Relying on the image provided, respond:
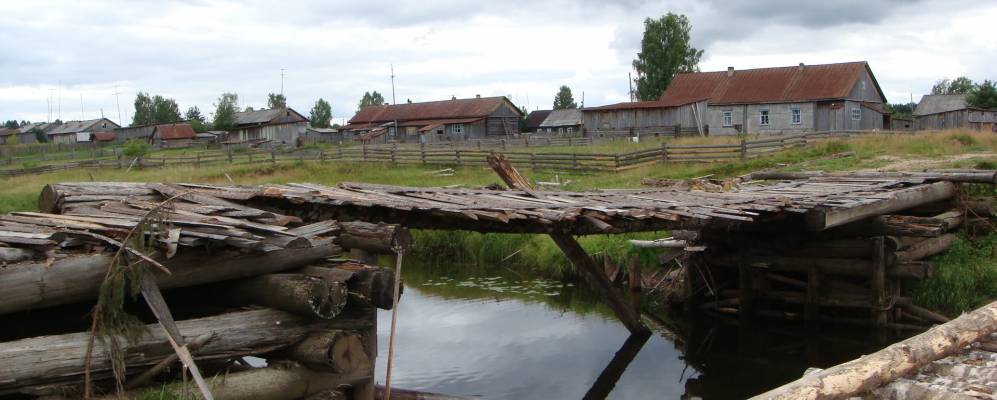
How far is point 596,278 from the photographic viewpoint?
12328 mm

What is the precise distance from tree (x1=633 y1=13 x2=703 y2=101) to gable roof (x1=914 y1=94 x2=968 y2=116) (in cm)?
1643

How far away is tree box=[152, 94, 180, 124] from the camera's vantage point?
95.5 meters

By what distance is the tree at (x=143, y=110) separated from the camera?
104 meters

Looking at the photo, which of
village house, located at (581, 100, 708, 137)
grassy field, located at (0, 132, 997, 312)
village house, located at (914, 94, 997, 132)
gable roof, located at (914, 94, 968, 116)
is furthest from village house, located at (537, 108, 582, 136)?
grassy field, located at (0, 132, 997, 312)

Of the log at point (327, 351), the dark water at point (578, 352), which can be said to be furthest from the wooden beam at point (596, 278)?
the log at point (327, 351)

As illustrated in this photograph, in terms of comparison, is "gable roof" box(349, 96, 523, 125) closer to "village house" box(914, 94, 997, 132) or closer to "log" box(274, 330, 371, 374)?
"village house" box(914, 94, 997, 132)

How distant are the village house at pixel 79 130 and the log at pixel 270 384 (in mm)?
89753

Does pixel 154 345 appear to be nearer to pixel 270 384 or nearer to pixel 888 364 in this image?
pixel 270 384

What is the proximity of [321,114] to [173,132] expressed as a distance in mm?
28404

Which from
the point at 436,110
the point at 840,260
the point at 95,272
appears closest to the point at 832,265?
the point at 840,260

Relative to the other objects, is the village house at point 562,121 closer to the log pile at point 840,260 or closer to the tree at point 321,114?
the tree at point 321,114

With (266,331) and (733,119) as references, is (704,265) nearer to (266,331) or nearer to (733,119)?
(266,331)

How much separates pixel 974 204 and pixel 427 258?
446 inches

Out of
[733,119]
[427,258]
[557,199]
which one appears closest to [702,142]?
[733,119]
